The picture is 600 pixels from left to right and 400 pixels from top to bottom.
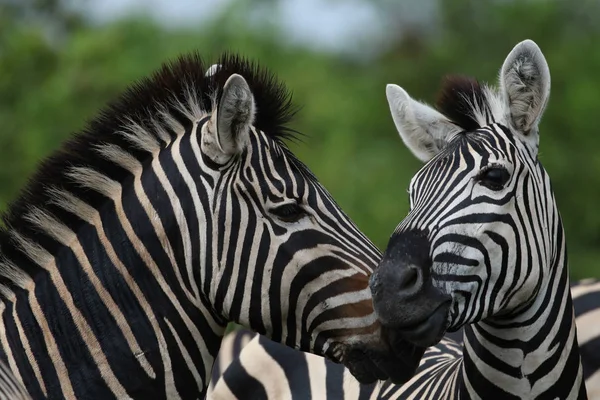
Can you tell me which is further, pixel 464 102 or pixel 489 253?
pixel 464 102

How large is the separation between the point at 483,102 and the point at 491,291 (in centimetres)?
129

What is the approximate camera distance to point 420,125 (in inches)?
261

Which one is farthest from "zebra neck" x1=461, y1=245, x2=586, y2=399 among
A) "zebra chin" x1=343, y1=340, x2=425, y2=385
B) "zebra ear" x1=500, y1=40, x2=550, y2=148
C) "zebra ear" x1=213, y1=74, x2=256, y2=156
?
"zebra ear" x1=213, y1=74, x2=256, y2=156

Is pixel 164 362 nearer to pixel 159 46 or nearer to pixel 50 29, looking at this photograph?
pixel 50 29

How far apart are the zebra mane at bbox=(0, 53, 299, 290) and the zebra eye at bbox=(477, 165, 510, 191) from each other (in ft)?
3.84

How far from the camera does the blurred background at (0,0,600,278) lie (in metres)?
22.0

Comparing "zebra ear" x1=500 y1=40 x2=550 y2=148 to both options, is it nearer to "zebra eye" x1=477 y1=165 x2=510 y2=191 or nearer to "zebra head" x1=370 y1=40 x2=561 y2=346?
"zebra head" x1=370 y1=40 x2=561 y2=346

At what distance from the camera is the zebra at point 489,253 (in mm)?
5500

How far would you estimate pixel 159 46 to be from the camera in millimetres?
39406

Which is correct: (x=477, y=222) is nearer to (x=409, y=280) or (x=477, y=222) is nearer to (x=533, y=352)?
(x=409, y=280)

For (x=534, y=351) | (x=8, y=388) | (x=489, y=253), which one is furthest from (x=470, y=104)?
(x=8, y=388)

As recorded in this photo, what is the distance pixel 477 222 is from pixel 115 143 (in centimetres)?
208

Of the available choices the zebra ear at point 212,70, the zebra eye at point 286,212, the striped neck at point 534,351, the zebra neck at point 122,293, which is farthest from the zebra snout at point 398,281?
the zebra ear at point 212,70

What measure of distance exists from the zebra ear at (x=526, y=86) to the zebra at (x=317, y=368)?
229cm
